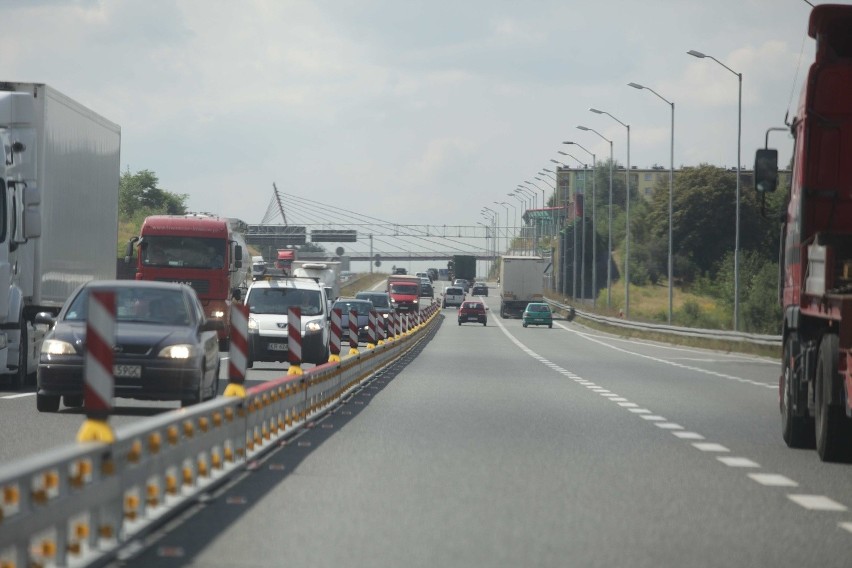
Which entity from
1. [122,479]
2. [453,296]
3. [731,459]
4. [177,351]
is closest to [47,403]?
[177,351]

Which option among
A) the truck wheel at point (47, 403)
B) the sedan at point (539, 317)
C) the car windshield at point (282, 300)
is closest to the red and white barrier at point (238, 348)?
the truck wheel at point (47, 403)

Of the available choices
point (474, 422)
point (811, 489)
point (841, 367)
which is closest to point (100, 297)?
point (811, 489)

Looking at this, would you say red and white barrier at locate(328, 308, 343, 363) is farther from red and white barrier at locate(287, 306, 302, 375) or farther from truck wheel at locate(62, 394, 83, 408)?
truck wheel at locate(62, 394, 83, 408)

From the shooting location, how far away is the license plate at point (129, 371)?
17.9 metres

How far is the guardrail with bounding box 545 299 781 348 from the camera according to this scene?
46.2 metres

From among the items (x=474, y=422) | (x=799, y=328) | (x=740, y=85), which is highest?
(x=740, y=85)

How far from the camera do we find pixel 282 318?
112ft

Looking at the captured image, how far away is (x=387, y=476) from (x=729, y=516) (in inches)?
114

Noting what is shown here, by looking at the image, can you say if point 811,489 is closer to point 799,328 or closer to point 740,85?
point 799,328

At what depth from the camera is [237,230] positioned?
45.7m

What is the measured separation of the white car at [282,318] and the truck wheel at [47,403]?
44.3 feet

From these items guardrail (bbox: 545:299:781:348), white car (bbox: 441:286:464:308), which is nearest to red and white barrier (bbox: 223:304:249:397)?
guardrail (bbox: 545:299:781:348)

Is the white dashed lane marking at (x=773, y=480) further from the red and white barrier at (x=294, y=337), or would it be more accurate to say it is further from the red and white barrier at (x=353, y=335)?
the red and white barrier at (x=353, y=335)

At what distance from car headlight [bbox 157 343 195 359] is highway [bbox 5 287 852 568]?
79 cm
